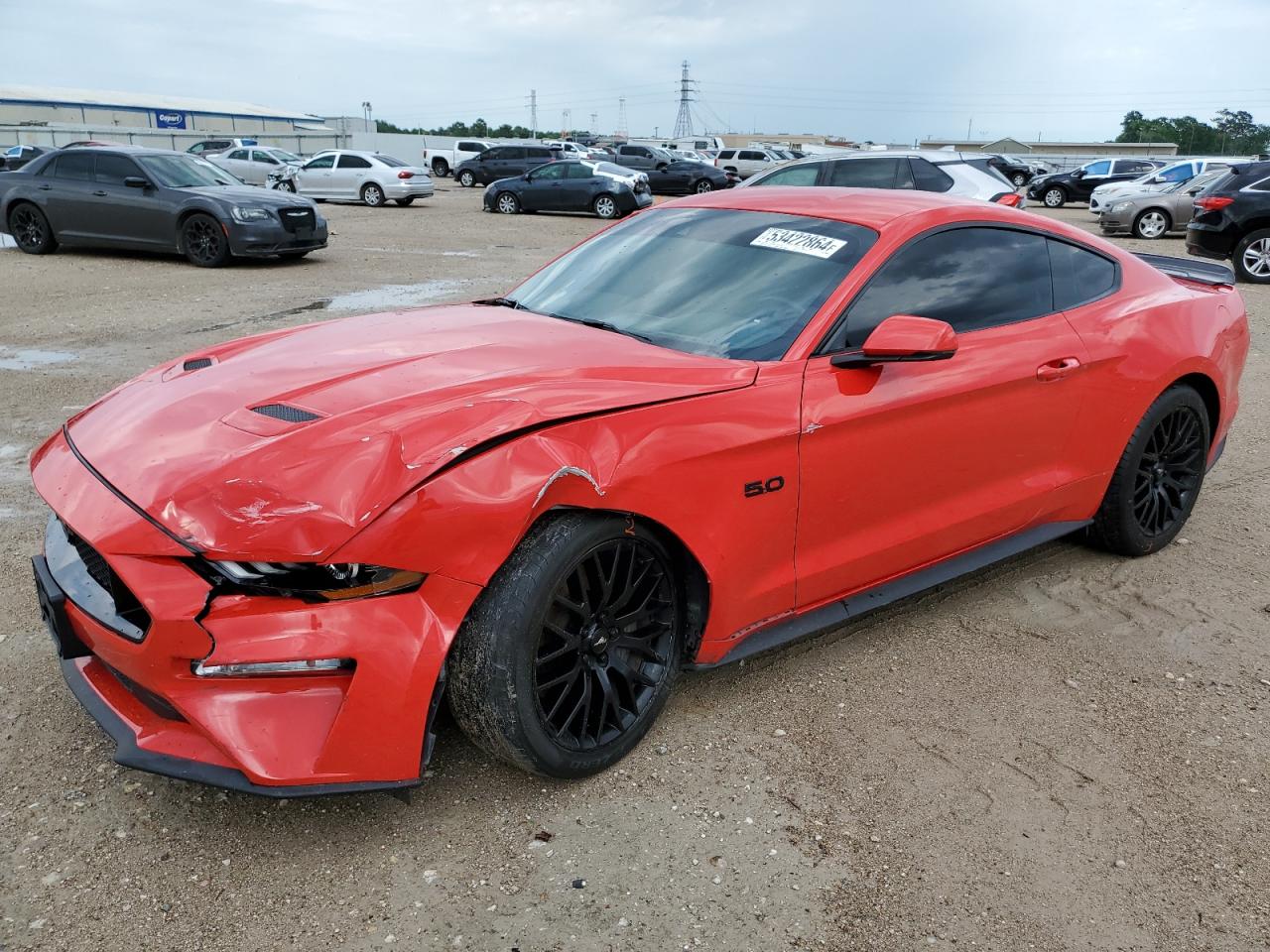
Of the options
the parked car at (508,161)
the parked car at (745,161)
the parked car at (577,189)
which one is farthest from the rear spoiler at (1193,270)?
the parked car at (745,161)

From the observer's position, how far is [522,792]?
2.83 metres

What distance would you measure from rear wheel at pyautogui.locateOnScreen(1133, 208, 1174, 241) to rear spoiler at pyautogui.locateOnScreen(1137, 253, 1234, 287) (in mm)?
16782

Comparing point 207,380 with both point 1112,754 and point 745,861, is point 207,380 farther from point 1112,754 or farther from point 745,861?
point 1112,754

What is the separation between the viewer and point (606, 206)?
78.1 feet

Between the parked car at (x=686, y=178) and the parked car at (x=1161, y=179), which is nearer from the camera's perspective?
the parked car at (x=1161, y=179)

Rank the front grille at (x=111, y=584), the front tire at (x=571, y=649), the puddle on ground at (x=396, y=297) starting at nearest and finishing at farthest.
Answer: the front grille at (x=111, y=584) → the front tire at (x=571, y=649) → the puddle on ground at (x=396, y=297)

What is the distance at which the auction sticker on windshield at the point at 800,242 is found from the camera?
3430 millimetres

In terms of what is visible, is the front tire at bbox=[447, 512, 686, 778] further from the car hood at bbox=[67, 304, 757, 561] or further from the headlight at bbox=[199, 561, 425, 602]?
the car hood at bbox=[67, 304, 757, 561]

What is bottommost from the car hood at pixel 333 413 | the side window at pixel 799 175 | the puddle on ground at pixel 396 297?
the puddle on ground at pixel 396 297

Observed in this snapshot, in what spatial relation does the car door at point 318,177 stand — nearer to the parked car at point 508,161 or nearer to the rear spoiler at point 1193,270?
the parked car at point 508,161

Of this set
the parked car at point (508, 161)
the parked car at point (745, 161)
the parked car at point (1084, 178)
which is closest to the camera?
the parked car at point (1084, 178)

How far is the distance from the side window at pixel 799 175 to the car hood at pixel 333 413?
1013 centimetres

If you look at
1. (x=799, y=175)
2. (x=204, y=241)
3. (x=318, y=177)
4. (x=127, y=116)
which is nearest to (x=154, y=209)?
(x=204, y=241)

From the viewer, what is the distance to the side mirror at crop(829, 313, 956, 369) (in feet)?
9.87
